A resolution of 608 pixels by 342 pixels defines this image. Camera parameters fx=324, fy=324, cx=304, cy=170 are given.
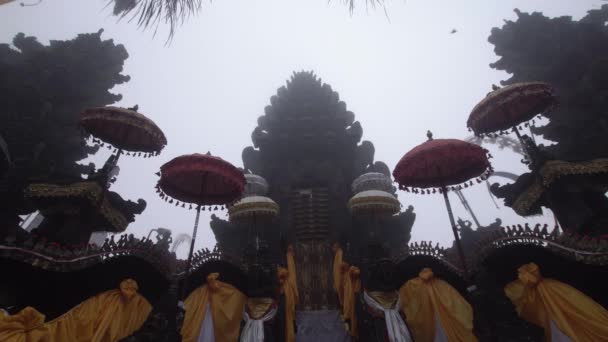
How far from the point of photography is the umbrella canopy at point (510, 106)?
8.15 metres

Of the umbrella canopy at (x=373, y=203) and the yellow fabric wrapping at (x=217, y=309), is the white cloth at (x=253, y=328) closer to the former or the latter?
the yellow fabric wrapping at (x=217, y=309)

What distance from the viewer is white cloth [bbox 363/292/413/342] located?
21.6 feet

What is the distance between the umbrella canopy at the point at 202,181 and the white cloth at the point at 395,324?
4172mm

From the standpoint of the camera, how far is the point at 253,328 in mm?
6980

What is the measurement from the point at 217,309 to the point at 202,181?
2908 mm

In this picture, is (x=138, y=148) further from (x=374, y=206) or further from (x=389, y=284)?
(x=389, y=284)

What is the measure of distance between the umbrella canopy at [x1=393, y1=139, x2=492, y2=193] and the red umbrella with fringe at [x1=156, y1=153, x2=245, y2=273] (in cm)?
386

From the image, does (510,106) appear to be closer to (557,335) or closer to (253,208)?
(557,335)

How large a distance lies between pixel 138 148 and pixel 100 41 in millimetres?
10704

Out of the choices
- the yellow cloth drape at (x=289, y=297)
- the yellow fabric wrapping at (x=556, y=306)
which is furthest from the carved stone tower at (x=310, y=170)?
the yellow fabric wrapping at (x=556, y=306)

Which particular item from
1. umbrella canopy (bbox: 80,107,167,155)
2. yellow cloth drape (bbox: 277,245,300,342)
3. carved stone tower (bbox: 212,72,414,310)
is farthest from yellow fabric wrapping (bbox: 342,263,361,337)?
umbrella canopy (bbox: 80,107,167,155)

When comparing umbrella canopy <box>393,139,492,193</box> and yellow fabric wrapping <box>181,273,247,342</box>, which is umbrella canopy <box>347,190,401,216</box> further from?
yellow fabric wrapping <box>181,273,247,342</box>

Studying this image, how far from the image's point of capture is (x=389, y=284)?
24.4ft

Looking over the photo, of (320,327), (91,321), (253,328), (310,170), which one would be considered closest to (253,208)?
(253,328)
